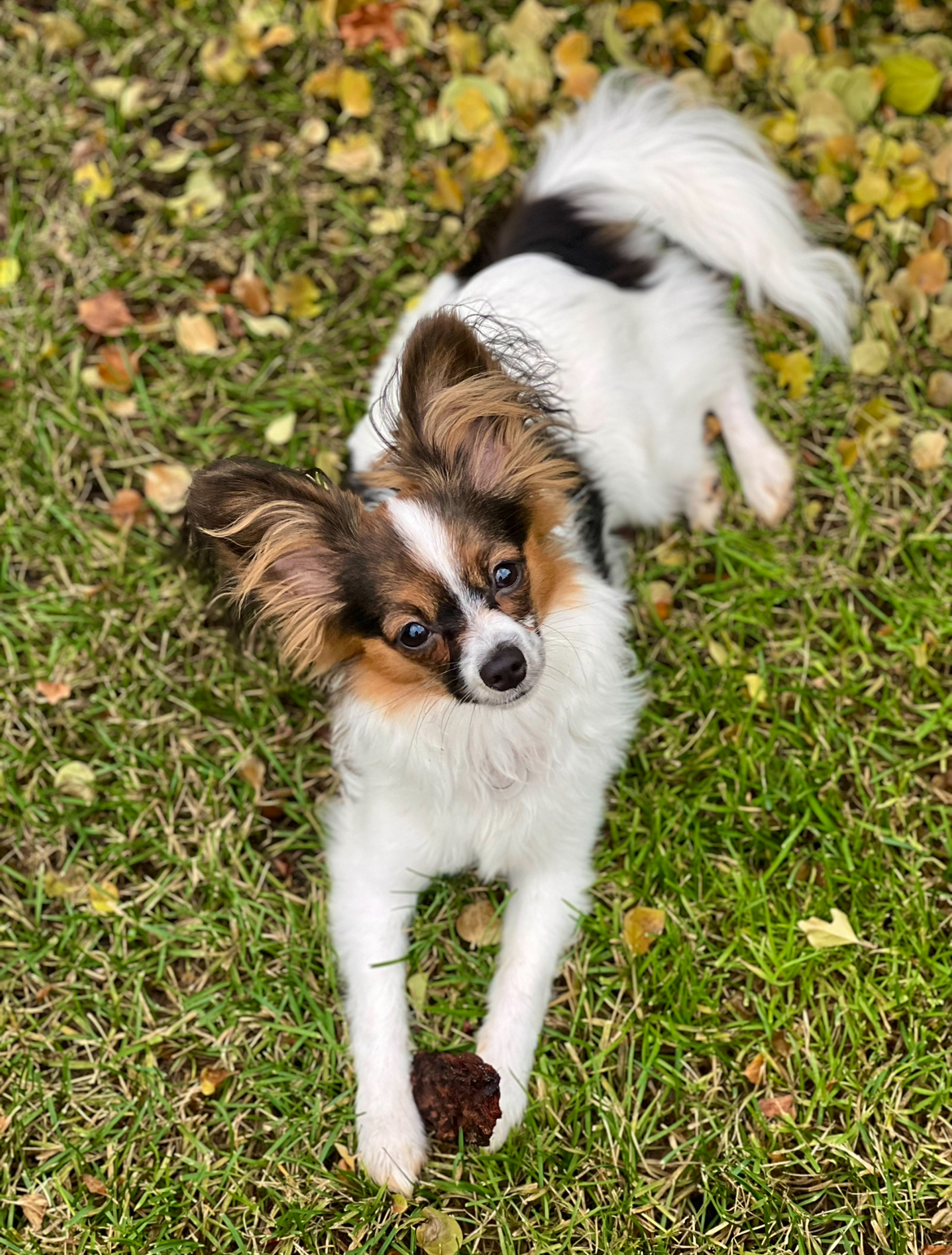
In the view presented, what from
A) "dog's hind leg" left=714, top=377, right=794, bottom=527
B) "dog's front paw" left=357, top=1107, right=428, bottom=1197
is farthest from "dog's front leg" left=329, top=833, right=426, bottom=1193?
"dog's hind leg" left=714, top=377, right=794, bottom=527

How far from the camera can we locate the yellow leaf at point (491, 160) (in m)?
4.67

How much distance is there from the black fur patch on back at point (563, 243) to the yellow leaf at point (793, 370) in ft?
2.29

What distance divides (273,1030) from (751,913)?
1.58 meters

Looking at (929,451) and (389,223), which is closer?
(929,451)

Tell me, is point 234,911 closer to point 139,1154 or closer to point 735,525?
point 139,1154

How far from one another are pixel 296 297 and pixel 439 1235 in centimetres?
351

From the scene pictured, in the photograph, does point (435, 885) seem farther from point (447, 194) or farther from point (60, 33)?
point (60, 33)

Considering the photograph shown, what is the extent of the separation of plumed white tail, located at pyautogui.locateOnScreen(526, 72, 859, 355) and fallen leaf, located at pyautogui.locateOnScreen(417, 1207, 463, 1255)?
327cm

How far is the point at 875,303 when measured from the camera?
4.31 metres

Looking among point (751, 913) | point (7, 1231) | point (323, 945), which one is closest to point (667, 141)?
point (751, 913)

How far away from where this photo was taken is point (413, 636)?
9.33 ft

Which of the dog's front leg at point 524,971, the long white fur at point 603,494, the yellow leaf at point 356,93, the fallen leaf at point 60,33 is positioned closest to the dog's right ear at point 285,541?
the long white fur at point 603,494

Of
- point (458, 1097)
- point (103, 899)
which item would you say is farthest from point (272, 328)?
point (458, 1097)

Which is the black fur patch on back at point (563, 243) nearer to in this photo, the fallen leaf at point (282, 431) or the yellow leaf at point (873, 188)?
the fallen leaf at point (282, 431)
